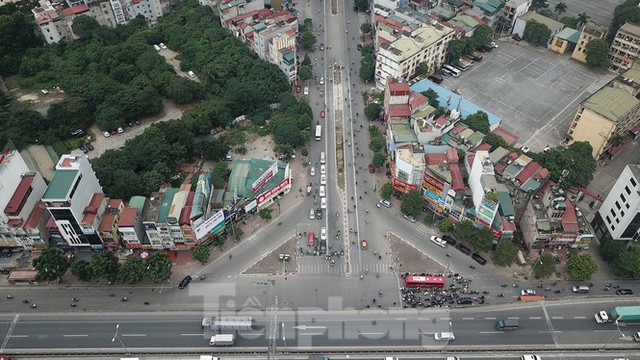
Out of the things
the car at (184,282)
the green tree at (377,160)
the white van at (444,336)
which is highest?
the green tree at (377,160)

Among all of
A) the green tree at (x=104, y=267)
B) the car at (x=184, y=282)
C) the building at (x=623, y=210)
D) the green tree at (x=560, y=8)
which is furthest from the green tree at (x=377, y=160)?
the green tree at (x=560, y=8)

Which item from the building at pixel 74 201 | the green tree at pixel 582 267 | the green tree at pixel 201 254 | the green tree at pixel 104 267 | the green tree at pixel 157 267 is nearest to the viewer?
the building at pixel 74 201

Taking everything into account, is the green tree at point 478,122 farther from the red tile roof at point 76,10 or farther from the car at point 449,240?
the red tile roof at point 76,10

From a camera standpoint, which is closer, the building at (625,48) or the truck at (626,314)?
the truck at (626,314)

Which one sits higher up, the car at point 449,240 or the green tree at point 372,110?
the green tree at point 372,110

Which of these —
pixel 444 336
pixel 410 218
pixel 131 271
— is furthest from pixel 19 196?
pixel 444 336

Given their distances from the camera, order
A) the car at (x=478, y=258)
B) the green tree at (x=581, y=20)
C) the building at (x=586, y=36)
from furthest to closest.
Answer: the green tree at (x=581, y=20)
the building at (x=586, y=36)
the car at (x=478, y=258)

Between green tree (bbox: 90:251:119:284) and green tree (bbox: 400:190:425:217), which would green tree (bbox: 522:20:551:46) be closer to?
green tree (bbox: 400:190:425:217)
